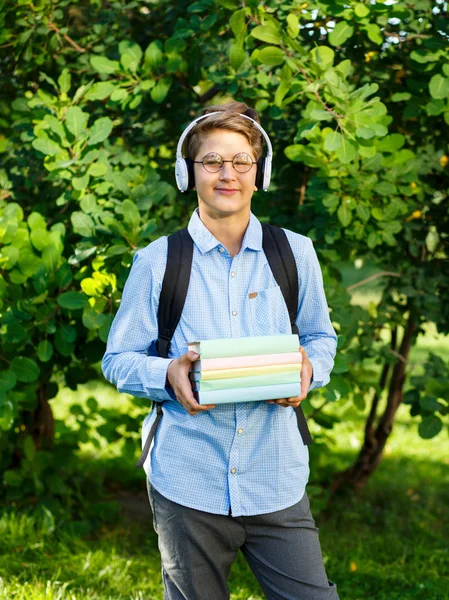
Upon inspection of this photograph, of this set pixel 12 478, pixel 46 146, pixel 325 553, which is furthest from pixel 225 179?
pixel 12 478

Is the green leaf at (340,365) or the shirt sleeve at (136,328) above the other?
the shirt sleeve at (136,328)

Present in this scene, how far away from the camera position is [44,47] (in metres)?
3.60

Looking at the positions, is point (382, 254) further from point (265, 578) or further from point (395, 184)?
point (265, 578)

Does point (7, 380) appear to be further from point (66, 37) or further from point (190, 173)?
point (66, 37)

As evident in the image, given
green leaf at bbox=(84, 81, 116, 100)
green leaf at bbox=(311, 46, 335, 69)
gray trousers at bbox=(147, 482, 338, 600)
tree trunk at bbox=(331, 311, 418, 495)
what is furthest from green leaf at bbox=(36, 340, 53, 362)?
tree trunk at bbox=(331, 311, 418, 495)

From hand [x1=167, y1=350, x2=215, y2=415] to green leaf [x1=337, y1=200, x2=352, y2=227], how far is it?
1.36m

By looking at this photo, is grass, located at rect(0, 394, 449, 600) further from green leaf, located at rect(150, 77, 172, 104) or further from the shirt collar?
green leaf, located at rect(150, 77, 172, 104)

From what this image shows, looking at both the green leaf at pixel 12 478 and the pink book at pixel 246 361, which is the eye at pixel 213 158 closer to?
the pink book at pixel 246 361

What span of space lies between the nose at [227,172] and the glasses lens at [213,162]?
0.05ft

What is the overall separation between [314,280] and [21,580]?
6.70ft

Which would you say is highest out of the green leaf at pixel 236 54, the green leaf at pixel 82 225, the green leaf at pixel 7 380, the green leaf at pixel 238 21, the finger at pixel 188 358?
the green leaf at pixel 238 21

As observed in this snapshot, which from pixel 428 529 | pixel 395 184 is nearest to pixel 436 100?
pixel 395 184

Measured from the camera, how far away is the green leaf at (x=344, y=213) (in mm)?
3078

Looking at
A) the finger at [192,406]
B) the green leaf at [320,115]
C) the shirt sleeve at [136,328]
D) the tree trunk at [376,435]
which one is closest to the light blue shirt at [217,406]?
the shirt sleeve at [136,328]
